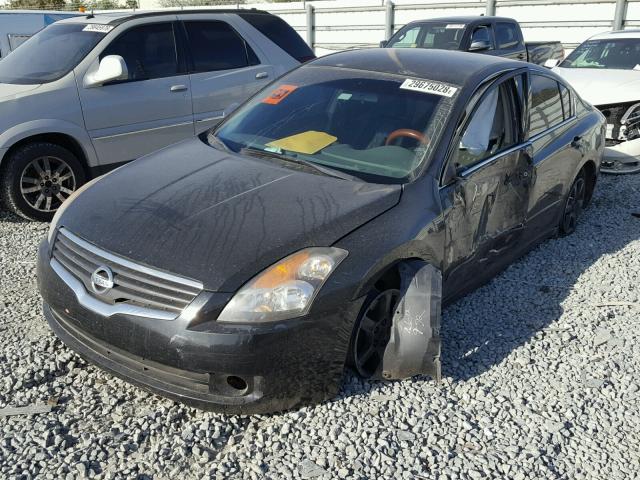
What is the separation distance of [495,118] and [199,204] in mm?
2024

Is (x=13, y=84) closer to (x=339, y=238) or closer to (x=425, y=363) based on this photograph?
(x=339, y=238)

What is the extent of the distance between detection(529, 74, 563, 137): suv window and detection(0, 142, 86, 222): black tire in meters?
3.87

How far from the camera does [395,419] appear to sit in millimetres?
2963

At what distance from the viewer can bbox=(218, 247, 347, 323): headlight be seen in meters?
2.62

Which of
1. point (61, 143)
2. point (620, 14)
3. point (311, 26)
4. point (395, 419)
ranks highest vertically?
point (61, 143)

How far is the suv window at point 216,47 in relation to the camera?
6434 mm

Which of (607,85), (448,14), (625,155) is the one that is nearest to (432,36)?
(607,85)

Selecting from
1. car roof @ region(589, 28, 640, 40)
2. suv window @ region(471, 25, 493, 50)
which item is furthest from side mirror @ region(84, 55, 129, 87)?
car roof @ region(589, 28, 640, 40)

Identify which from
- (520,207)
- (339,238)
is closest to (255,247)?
(339,238)

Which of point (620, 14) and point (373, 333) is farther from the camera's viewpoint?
point (620, 14)

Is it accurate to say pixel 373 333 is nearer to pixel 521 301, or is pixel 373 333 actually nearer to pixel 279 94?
pixel 521 301

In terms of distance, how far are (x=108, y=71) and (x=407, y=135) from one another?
325 cm

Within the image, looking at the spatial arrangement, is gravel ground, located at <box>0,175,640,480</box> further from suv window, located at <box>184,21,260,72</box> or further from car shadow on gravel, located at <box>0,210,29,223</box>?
suv window, located at <box>184,21,260,72</box>

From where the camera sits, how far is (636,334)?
3898 millimetres
